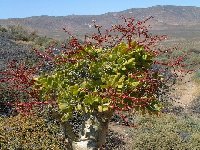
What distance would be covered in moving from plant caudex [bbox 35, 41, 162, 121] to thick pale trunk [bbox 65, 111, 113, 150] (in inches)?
10.5

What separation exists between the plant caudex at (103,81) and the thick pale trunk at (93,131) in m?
0.27

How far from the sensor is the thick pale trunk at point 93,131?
6.38 meters

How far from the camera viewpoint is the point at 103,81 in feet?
19.0

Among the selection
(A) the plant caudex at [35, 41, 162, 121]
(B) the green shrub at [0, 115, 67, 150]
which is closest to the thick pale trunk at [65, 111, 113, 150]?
(A) the plant caudex at [35, 41, 162, 121]

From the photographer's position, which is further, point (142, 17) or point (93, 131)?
point (142, 17)

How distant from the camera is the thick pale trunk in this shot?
251 inches

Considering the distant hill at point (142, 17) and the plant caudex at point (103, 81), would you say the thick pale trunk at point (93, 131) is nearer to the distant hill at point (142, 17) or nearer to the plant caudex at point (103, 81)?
the plant caudex at point (103, 81)

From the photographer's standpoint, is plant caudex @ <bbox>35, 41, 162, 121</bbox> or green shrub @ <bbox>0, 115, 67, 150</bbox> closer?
plant caudex @ <bbox>35, 41, 162, 121</bbox>

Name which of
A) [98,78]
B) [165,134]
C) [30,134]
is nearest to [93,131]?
[98,78]

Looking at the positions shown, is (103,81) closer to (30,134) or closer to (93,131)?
(93,131)

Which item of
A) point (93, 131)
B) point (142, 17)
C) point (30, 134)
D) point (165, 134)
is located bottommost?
point (142, 17)

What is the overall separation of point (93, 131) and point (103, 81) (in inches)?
36.0

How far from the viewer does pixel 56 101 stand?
584 cm

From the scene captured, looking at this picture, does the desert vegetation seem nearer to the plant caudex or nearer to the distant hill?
the plant caudex
